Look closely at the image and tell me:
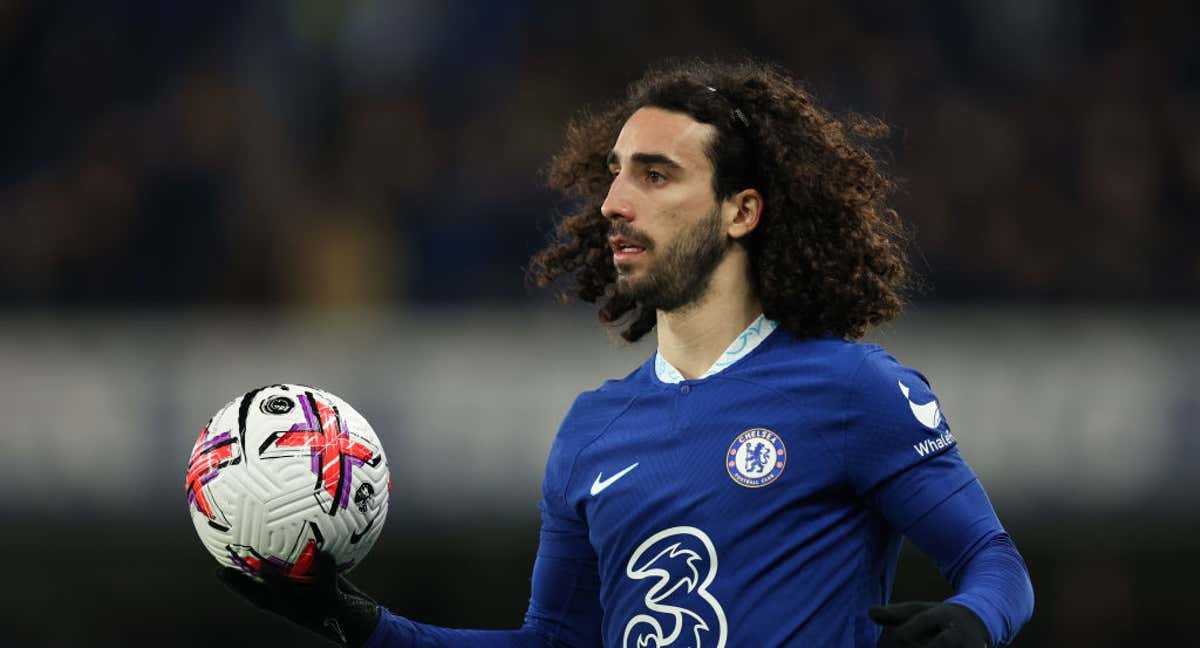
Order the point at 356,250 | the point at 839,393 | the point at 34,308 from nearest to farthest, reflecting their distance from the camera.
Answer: the point at 839,393
the point at 34,308
the point at 356,250

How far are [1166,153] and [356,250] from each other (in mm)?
4935

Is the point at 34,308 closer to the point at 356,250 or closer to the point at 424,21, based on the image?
the point at 356,250

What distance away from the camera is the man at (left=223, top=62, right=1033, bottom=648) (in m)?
3.84

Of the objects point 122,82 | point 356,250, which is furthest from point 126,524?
point 122,82

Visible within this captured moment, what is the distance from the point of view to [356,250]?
1068 centimetres

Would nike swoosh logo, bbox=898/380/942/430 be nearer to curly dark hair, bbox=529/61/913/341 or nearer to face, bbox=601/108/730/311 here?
curly dark hair, bbox=529/61/913/341

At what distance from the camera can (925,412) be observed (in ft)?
12.6

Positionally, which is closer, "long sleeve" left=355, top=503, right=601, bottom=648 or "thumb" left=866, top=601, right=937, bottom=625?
"thumb" left=866, top=601, right=937, bottom=625

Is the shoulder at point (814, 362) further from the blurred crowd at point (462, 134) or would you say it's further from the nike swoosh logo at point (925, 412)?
the blurred crowd at point (462, 134)

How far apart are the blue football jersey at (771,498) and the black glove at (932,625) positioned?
0.37 meters

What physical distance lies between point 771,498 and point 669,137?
35.6 inches

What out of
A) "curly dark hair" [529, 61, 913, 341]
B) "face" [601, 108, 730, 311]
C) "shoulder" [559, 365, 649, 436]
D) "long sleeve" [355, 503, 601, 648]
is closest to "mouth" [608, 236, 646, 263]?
"face" [601, 108, 730, 311]

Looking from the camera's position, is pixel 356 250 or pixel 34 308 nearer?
pixel 34 308

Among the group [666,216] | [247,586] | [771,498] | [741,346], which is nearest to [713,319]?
[741,346]
